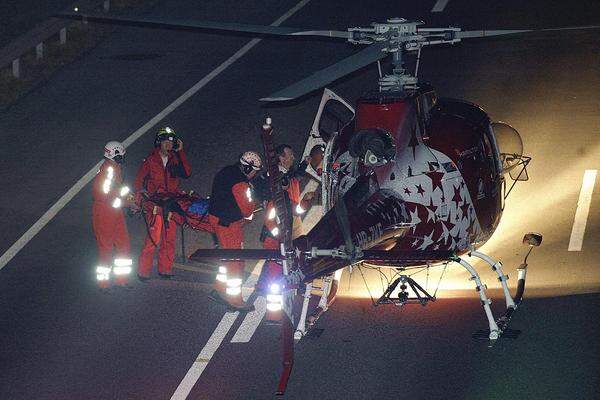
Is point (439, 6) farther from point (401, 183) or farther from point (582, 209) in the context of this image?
point (401, 183)

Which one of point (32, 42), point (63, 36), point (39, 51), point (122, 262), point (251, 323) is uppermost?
point (63, 36)

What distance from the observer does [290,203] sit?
2070 centimetres

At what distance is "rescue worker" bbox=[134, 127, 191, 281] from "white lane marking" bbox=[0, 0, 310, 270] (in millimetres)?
2497

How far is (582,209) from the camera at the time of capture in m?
25.0

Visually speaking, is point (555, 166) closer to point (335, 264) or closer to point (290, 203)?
point (290, 203)

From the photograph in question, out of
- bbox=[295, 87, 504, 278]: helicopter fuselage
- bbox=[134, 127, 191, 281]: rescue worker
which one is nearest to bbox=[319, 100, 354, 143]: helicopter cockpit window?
bbox=[295, 87, 504, 278]: helicopter fuselage

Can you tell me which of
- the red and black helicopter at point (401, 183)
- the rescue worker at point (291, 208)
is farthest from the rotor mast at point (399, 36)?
the rescue worker at point (291, 208)

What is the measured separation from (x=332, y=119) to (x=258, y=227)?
3385 millimetres

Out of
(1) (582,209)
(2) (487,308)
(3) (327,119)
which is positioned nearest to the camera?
(2) (487,308)

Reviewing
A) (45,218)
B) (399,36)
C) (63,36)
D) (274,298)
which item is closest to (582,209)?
(399,36)

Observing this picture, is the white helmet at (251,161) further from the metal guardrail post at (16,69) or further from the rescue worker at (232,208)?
the metal guardrail post at (16,69)

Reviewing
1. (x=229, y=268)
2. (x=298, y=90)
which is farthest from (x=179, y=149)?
(x=298, y=90)

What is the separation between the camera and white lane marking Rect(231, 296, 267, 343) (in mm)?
20281

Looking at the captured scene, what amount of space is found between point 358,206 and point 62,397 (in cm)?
461
